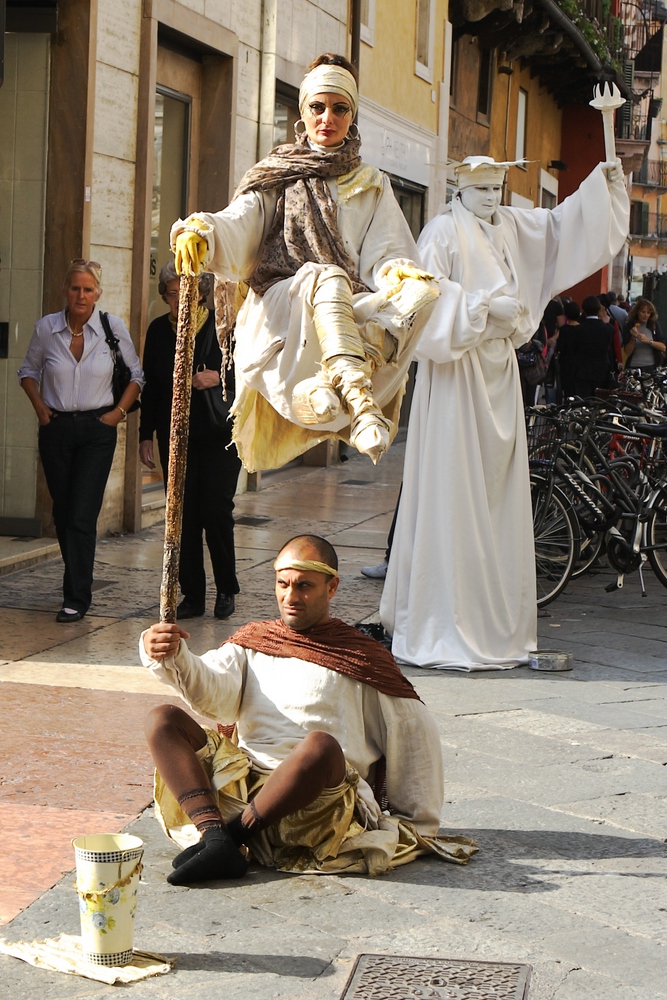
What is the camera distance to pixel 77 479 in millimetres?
8469

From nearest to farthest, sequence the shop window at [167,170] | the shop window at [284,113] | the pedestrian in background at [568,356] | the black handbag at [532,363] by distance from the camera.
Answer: the shop window at [167,170]
the shop window at [284,113]
the pedestrian in background at [568,356]
the black handbag at [532,363]

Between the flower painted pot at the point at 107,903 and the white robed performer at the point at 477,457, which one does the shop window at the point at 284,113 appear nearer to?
the white robed performer at the point at 477,457

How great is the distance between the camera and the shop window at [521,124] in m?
27.8

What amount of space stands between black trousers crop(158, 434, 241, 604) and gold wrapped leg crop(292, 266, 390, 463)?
4123mm

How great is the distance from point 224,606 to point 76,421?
4.31 feet

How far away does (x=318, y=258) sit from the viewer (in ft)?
15.4

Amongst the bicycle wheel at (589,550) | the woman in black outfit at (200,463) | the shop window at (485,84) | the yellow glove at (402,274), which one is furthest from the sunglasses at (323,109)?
the shop window at (485,84)

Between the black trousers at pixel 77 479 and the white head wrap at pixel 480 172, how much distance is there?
2.35 meters

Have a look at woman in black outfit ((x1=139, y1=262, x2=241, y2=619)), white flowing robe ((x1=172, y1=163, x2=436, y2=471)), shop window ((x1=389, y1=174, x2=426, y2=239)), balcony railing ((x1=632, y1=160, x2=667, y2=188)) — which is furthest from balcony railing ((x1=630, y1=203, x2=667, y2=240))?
white flowing robe ((x1=172, y1=163, x2=436, y2=471))

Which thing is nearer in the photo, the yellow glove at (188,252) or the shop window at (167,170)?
the yellow glove at (188,252)

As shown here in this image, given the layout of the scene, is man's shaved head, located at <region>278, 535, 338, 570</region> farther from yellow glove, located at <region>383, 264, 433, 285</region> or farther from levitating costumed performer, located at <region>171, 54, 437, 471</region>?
yellow glove, located at <region>383, 264, 433, 285</region>

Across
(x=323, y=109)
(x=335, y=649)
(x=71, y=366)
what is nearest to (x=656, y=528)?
(x=71, y=366)

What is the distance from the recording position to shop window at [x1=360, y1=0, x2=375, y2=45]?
56.3ft

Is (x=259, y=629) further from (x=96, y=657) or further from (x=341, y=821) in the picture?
(x=96, y=657)
